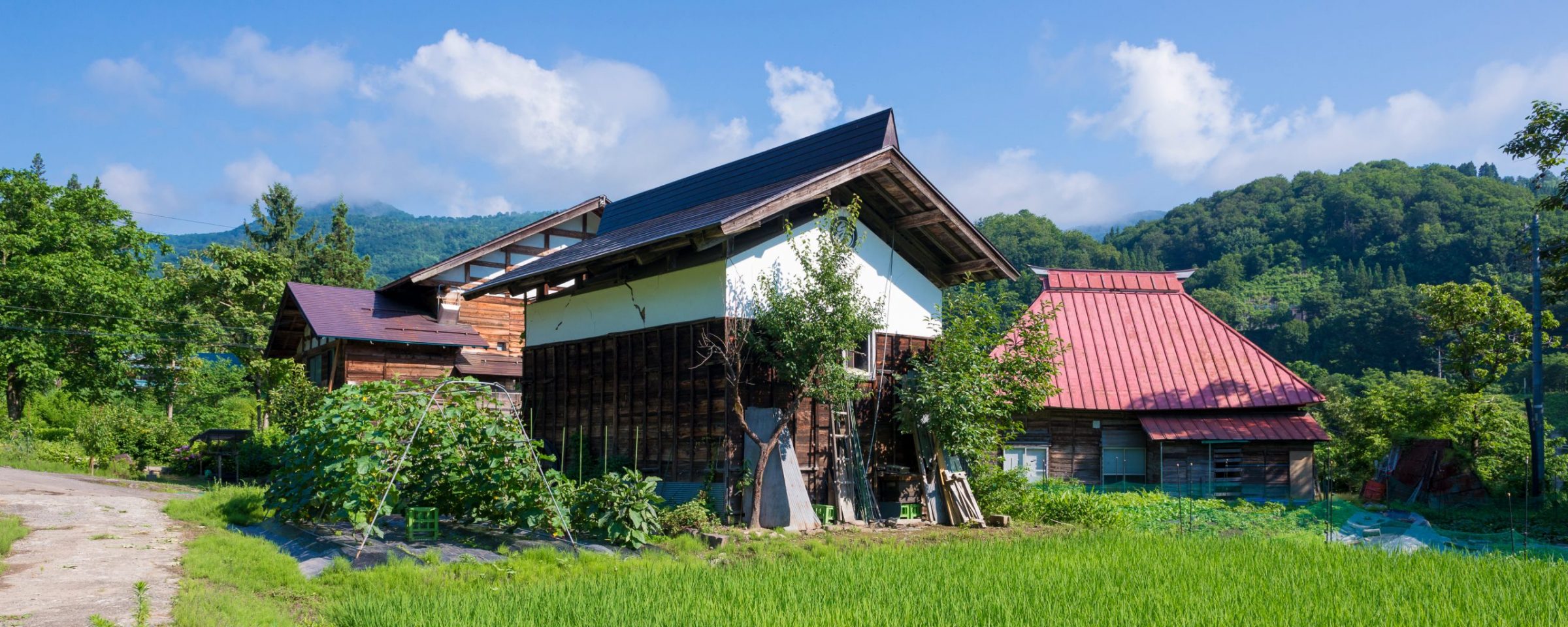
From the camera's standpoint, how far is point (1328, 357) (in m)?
59.4

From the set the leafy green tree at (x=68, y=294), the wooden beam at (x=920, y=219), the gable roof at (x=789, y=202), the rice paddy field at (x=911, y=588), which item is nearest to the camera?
the rice paddy field at (x=911, y=588)

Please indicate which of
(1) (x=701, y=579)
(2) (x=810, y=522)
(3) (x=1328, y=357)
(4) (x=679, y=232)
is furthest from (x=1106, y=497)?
(3) (x=1328, y=357)

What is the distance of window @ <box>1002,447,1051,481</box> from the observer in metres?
22.3

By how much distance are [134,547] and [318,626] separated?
15.4ft

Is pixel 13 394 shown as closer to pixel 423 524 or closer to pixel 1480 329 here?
pixel 423 524

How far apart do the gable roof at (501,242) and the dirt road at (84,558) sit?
27.3 feet

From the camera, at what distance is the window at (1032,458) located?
73.1 ft

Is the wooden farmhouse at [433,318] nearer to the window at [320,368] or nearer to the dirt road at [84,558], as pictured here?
the window at [320,368]

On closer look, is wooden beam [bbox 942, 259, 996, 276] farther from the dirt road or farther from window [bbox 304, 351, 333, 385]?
window [bbox 304, 351, 333, 385]

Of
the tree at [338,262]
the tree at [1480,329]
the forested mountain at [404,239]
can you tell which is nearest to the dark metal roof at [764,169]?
the tree at [1480,329]

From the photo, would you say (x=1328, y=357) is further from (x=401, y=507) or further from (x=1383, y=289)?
(x=401, y=507)

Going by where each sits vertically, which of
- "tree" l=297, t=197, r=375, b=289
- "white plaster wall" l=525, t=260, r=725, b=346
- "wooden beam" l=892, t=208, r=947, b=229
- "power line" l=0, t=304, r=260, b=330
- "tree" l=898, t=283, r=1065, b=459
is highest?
"tree" l=297, t=197, r=375, b=289

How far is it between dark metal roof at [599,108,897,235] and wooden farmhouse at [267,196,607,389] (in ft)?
12.7

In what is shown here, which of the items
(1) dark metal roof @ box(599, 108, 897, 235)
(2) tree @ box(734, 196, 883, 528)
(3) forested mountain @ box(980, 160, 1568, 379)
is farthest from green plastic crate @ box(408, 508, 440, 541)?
(3) forested mountain @ box(980, 160, 1568, 379)
